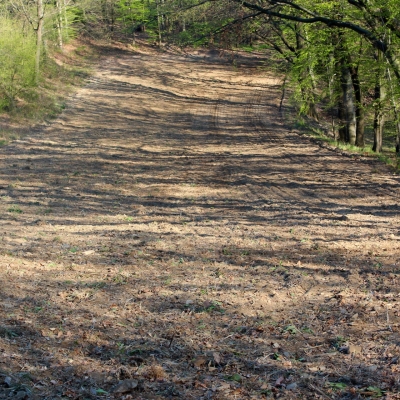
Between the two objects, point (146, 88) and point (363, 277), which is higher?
point (146, 88)

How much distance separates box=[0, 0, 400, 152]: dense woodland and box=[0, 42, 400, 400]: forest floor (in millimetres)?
3219

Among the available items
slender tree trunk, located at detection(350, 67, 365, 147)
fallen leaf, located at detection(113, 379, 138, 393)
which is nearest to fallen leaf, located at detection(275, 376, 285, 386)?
fallen leaf, located at detection(113, 379, 138, 393)

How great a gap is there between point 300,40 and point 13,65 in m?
13.3

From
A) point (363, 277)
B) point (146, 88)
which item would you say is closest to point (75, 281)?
point (363, 277)

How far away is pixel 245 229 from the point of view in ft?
28.2

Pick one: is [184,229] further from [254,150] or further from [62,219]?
[254,150]

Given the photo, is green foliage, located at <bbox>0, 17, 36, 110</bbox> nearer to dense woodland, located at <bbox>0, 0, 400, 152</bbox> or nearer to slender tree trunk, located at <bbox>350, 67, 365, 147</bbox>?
dense woodland, located at <bbox>0, 0, 400, 152</bbox>

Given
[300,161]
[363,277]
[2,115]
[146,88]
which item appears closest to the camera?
[363,277]

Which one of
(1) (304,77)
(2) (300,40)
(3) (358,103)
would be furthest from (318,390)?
(2) (300,40)

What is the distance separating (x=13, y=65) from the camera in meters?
24.4

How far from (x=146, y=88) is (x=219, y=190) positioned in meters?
23.8

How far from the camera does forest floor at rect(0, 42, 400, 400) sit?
4.07m

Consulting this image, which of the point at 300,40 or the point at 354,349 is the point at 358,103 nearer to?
the point at 300,40

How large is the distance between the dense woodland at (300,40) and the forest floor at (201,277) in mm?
3219
